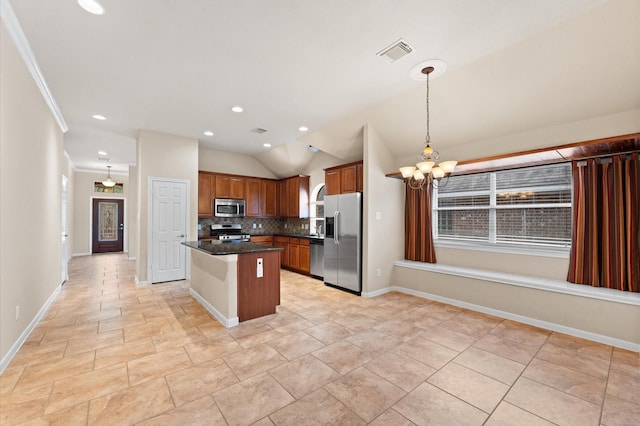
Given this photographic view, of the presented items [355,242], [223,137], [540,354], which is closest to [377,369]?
[540,354]

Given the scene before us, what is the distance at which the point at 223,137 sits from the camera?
226 inches

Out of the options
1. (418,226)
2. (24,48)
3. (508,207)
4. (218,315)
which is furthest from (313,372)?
(24,48)

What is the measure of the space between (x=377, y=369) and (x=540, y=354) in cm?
172

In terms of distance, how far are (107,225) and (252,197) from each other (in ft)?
22.9

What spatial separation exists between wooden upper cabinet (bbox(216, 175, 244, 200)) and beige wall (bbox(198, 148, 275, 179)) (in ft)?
0.81

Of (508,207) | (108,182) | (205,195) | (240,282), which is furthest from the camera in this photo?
(108,182)

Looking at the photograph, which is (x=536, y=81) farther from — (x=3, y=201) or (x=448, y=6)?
(x=3, y=201)

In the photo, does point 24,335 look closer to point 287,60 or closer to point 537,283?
point 287,60

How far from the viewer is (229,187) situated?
6.92 m

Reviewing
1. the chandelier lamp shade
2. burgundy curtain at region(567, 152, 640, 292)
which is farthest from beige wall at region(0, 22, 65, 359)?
burgundy curtain at region(567, 152, 640, 292)

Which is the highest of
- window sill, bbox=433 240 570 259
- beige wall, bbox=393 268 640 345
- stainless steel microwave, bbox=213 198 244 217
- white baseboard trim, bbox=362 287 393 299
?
stainless steel microwave, bbox=213 198 244 217

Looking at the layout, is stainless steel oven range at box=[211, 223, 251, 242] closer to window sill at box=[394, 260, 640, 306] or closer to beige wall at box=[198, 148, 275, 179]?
beige wall at box=[198, 148, 275, 179]

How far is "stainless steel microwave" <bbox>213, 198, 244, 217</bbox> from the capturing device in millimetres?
6662

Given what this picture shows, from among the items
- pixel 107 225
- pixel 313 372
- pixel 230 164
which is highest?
pixel 230 164
